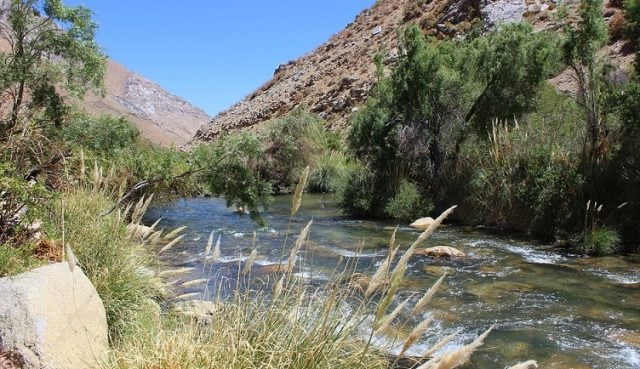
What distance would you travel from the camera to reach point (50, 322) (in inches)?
128

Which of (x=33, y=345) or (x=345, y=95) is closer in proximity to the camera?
(x=33, y=345)

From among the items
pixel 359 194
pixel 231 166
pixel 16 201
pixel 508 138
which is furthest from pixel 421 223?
pixel 16 201

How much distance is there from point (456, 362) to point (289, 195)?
2532cm

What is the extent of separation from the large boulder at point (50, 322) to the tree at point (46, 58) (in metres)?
5.24

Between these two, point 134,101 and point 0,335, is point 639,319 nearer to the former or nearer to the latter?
point 0,335

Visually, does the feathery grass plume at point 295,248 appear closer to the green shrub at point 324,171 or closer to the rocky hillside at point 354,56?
the green shrub at point 324,171

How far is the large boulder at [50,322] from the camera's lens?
312cm

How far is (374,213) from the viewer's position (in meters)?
17.9

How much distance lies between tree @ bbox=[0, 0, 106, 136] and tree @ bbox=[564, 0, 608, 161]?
9910 millimetres

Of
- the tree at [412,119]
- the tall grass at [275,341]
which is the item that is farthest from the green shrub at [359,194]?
the tall grass at [275,341]

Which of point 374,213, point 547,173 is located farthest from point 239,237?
point 547,173

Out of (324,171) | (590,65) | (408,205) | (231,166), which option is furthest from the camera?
(324,171)

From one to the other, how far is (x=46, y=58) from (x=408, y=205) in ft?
35.2

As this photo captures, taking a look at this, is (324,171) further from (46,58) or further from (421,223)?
(46,58)
